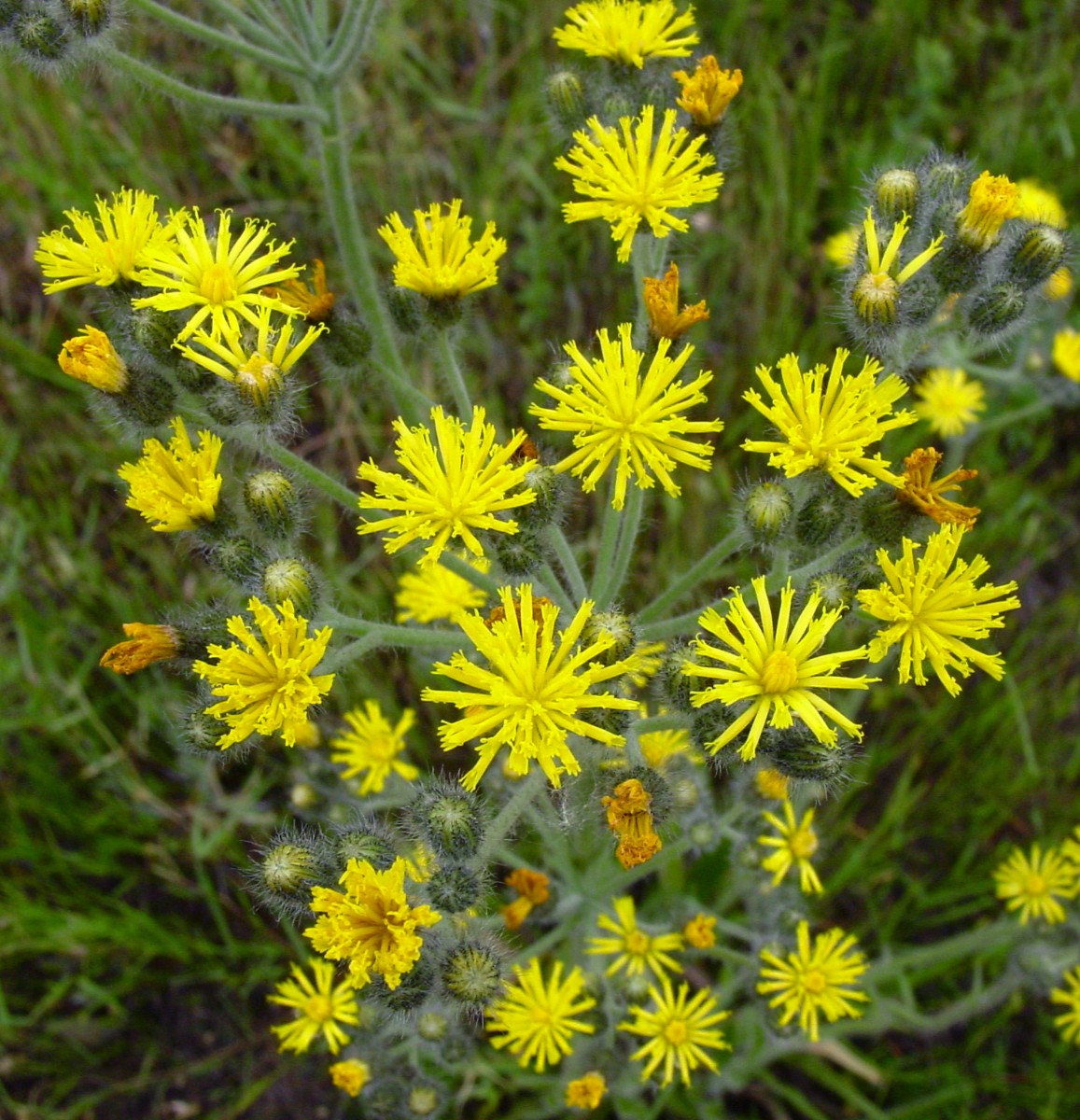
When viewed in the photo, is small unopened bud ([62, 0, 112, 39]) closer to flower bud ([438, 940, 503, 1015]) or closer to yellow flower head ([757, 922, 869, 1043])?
flower bud ([438, 940, 503, 1015])

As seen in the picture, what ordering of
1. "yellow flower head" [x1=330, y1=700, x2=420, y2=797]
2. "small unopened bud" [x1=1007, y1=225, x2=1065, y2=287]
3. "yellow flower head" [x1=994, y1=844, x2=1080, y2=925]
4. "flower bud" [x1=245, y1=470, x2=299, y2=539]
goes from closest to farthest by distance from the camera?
"flower bud" [x1=245, y1=470, x2=299, y2=539] → "small unopened bud" [x1=1007, y1=225, x2=1065, y2=287] → "yellow flower head" [x1=330, y1=700, x2=420, y2=797] → "yellow flower head" [x1=994, y1=844, x2=1080, y2=925]

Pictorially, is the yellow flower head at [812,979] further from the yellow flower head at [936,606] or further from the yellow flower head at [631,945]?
the yellow flower head at [936,606]

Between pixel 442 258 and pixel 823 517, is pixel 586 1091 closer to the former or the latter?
pixel 823 517

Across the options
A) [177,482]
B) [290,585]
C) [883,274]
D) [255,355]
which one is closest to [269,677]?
[290,585]


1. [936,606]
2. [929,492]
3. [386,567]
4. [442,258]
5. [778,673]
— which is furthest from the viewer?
[386,567]

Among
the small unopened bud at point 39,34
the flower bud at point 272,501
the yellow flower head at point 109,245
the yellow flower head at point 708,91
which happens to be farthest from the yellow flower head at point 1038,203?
the small unopened bud at point 39,34

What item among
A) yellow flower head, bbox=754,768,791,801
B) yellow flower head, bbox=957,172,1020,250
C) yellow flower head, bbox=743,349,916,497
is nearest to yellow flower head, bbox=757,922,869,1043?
yellow flower head, bbox=754,768,791,801
